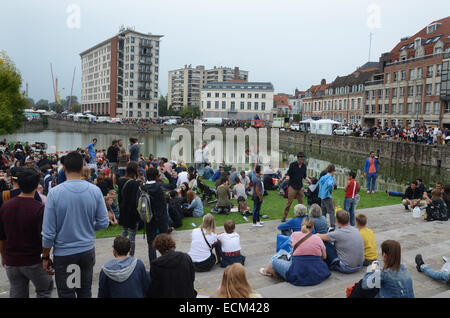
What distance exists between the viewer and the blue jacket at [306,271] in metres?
5.38

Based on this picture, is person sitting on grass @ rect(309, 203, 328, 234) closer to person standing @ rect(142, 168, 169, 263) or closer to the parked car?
person standing @ rect(142, 168, 169, 263)

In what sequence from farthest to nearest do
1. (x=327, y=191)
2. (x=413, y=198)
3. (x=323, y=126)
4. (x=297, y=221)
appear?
(x=323, y=126), (x=413, y=198), (x=327, y=191), (x=297, y=221)

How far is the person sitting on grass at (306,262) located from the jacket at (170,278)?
6.59 feet

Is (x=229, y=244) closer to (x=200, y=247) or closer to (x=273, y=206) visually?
(x=200, y=247)

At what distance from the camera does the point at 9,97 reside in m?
29.3

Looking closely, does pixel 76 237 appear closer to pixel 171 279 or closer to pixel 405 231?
pixel 171 279

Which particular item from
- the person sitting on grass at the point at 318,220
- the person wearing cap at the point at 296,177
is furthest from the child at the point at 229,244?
the person wearing cap at the point at 296,177

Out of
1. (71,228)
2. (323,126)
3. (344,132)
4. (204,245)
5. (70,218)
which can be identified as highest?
(323,126)

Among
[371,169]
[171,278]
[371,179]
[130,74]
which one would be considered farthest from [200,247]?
[130,74]

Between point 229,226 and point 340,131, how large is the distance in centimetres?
4968

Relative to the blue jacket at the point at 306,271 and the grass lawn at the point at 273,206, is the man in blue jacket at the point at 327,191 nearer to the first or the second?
the grass lawn at the point at 273,206

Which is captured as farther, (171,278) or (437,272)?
(437,272)

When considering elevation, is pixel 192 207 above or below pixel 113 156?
below

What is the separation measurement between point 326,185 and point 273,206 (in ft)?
11.7
